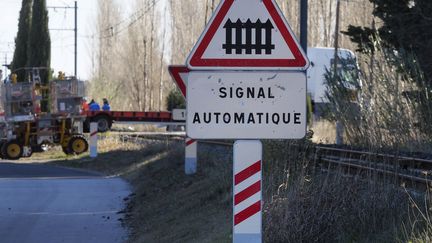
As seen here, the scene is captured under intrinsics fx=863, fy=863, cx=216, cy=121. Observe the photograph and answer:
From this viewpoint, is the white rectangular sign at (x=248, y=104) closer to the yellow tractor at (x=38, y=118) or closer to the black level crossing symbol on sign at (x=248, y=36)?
the black level crossing symbol on sign at (x=248, y=36)

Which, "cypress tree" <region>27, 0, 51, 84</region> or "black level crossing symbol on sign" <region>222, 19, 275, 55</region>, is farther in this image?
"cypress tree" <region>27, 0, 51, 84</region>

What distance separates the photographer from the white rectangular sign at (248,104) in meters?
5.98

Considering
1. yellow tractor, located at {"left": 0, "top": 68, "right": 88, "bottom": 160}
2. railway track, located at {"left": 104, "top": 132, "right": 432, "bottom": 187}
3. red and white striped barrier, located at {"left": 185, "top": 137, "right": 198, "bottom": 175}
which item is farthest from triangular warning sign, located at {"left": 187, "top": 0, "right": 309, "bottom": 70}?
yellow tractor, located at {"left": 0, "top": 68, "right": 88, "bottom": 160}

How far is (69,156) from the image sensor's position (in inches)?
1287

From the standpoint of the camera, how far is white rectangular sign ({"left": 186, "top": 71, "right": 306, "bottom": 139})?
235 inches

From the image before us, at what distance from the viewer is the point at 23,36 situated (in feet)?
161

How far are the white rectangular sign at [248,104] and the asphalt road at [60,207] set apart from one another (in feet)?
23.1

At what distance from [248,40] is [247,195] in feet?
3.74

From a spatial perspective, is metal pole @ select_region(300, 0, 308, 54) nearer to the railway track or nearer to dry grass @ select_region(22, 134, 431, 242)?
dry grass @ select_region(22, 134, 431, 242)

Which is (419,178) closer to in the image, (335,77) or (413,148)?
(413,148)

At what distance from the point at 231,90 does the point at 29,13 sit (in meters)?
44.1

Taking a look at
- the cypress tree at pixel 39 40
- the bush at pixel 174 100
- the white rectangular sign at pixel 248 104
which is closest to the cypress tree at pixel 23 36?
the cypress tree at pixel 39 40

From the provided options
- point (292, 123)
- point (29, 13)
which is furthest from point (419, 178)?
point (29, 13)

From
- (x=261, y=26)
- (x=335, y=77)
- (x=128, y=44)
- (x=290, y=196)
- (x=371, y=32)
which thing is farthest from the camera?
(x=128, y=44)
